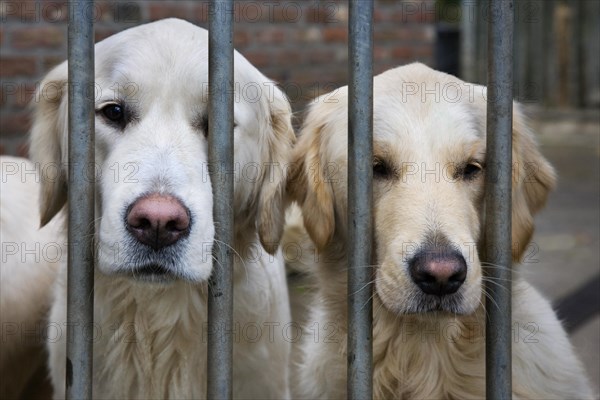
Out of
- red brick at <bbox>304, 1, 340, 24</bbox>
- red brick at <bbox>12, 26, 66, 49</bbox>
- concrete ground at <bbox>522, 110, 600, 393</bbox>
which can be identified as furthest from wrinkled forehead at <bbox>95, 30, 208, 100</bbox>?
red brick at <bbox>304, 1, 340, 24</bbox>

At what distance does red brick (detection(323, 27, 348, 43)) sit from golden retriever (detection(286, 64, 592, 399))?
4377 millimetres

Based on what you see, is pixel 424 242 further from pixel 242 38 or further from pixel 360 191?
pixel 242 38

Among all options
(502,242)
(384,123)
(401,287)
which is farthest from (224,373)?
(384,123)

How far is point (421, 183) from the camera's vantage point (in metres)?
2.52

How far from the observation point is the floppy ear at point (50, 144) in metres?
2.95

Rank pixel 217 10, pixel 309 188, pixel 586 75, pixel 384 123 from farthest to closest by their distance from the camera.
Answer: pixel 586 75
pixel 309 188
pixel 384 123
pixel 217 10

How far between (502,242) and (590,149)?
33.9 ft

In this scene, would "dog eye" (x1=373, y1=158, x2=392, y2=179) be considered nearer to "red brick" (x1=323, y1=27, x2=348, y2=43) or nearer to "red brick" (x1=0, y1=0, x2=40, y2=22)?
"red brick" (x1=0, y1=0, x2=40, y2=22)

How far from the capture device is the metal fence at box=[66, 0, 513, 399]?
2098 millimetres

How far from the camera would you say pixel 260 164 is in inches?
114

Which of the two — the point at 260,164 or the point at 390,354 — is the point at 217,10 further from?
the point at 390,354

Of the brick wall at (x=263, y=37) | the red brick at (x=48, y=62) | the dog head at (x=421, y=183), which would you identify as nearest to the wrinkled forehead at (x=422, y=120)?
the dog head at (x=421, y=183)

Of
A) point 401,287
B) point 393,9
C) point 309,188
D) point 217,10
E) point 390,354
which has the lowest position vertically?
point 390,354

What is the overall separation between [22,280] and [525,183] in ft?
5.82
